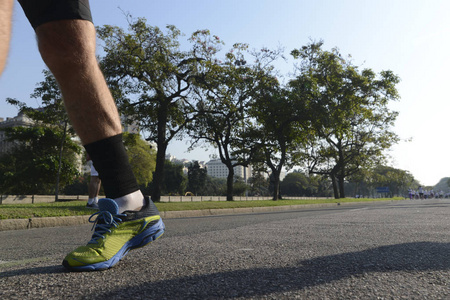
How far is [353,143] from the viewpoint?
116 feet

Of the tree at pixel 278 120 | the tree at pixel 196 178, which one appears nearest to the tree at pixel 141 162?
the tree at pixel 278 120

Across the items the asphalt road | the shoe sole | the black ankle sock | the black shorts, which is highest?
the black shorts

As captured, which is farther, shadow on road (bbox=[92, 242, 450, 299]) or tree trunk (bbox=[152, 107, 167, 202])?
tree trunk (bbox=[152, 107, 167, 202])

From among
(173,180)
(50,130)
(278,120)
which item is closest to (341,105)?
(278,120)

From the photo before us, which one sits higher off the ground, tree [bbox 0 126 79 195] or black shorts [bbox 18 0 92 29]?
tree [bbox 0 126 79 195]

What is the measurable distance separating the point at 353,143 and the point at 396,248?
34.8 meters

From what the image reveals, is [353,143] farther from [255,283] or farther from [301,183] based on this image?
[301,183]

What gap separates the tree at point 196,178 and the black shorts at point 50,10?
254 feet

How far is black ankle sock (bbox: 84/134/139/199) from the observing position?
5.78 feet

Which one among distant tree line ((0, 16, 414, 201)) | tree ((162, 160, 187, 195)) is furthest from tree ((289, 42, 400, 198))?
tree ((162, 160, 187, 195))

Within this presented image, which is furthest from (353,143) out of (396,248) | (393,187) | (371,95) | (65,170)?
(393,187)

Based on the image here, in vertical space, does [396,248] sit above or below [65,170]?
below

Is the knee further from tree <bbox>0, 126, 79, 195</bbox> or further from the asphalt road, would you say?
tree <bbox>0, 126, 79, 195</bbox>

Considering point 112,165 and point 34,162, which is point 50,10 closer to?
point 112,165
